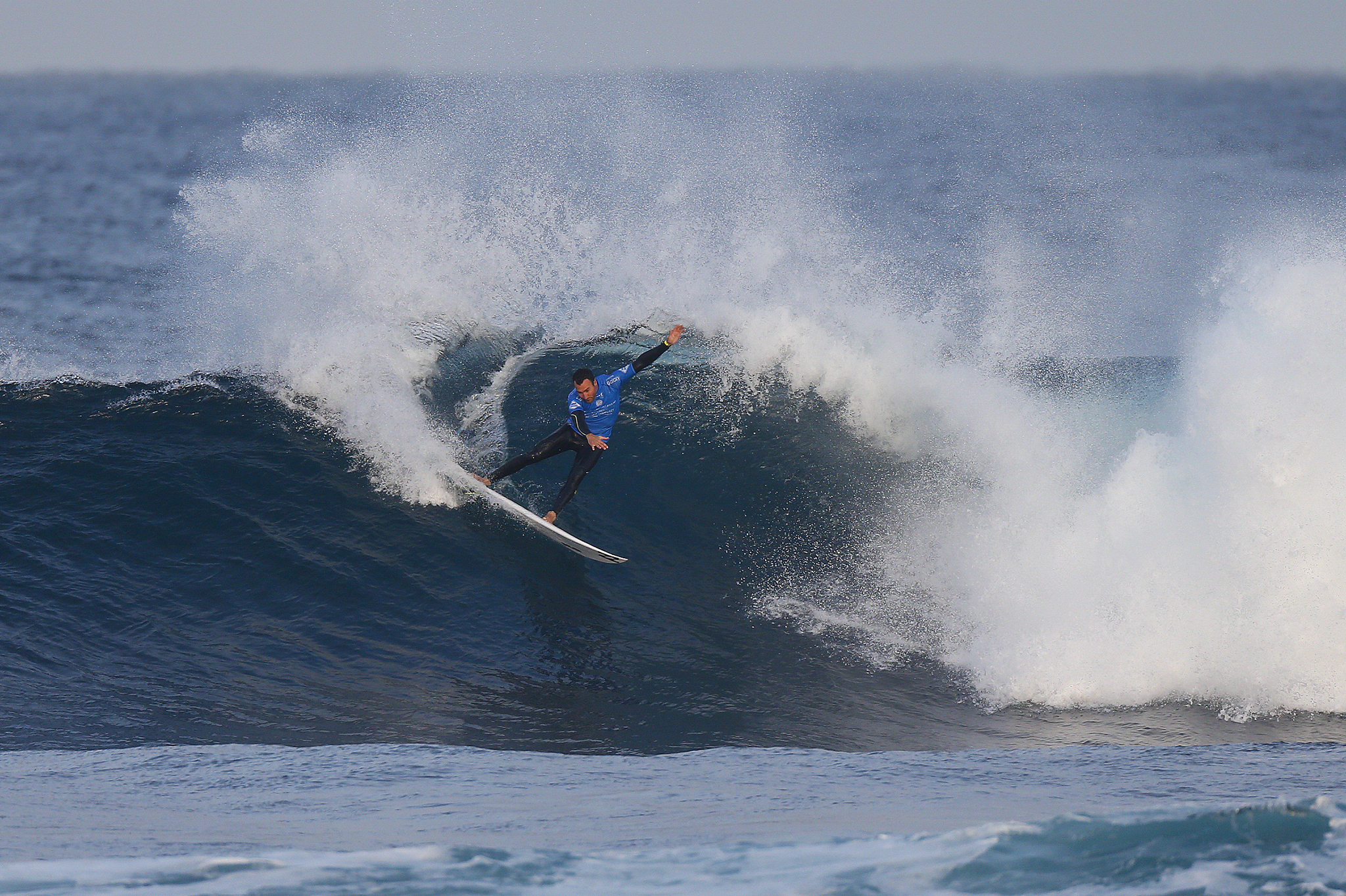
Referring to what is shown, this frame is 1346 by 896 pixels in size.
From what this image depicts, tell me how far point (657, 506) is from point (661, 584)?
4.27 ft

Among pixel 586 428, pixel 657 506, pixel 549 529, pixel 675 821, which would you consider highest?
pixel 586 428

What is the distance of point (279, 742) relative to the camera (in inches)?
237

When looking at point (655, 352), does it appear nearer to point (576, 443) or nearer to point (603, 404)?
point (603, 404)

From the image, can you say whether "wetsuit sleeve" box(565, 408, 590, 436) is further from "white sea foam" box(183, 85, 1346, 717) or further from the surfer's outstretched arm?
"white sea foam" box(183, 85, 1346, 717)

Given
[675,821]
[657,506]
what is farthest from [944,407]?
[675,821]

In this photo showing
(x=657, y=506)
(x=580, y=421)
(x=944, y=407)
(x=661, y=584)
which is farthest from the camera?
(x=944, y=407)

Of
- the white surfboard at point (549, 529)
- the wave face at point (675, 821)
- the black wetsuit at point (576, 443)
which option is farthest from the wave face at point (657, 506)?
the wave face at point (675, 821)

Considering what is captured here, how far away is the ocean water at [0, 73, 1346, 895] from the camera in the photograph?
4.00m

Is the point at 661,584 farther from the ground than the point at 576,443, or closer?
closer

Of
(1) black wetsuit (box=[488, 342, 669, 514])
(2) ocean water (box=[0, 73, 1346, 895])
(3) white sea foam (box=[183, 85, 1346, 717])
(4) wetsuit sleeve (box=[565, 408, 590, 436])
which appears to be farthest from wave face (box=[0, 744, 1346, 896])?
(4) wetsuit sleeve (box=[565, 408, 590, 436])

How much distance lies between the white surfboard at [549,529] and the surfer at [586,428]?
0.26ft

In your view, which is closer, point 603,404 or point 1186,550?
point 1186,550

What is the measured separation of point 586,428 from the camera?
8.77 m

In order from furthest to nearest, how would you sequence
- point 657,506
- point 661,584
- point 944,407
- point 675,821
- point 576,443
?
point 944,407 → point 657,506 → point 576,443 → point 661,584 → point 675,821
